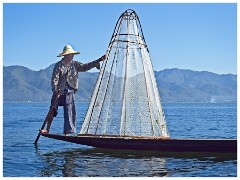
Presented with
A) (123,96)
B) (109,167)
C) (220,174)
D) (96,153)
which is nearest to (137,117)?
(123,96)

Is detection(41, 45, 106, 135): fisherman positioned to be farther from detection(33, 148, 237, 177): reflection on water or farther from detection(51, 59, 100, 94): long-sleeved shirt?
detection(33, 148, 237, 177): reflection on water

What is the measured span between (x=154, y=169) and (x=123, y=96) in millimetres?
2849

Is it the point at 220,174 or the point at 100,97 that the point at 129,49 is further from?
the point at 220,174

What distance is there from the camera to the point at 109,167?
1027 centimetres

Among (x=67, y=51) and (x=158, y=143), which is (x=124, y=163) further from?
(x=67, y=51)

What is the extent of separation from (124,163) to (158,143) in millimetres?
1007

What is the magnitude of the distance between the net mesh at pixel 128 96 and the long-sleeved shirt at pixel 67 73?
61 centimetres

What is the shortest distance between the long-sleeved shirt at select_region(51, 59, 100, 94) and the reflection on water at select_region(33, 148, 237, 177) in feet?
6.09

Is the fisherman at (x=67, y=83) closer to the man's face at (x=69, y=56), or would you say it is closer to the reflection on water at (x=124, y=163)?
the man's face at (x=69, y=56)

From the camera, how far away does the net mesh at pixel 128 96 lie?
12.1 meters

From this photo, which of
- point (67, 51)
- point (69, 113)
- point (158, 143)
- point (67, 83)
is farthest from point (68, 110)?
point (158, 143)

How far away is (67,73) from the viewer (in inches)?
472

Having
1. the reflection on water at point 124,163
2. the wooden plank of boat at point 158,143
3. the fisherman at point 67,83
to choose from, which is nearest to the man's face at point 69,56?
the fisherman at point 67,83

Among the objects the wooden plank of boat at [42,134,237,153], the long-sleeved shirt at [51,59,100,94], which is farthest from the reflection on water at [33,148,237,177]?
the long-sleeved shirt at [51,59,100,94]
